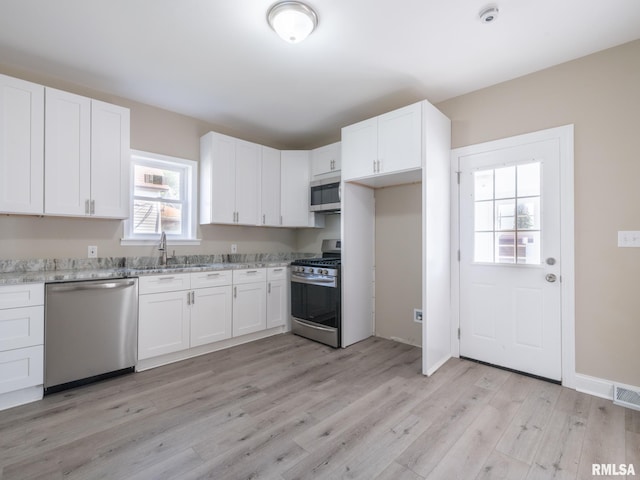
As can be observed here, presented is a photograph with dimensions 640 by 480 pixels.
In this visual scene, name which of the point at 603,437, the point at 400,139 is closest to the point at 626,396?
the point at 603,437

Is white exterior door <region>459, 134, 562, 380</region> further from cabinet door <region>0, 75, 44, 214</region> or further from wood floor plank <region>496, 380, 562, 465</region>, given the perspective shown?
cabinet door <region>0, 75, 44, 214</region>

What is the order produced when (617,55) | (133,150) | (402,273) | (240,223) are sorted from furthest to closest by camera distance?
(240,223)
(402,273)
(133,150)
(617,55)

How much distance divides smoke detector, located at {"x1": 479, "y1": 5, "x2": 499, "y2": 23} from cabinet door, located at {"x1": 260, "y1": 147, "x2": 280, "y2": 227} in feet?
8.83

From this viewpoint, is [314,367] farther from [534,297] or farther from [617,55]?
[617,55]

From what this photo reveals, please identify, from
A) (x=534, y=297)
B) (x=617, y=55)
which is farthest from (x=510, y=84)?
(x=534, y=297)

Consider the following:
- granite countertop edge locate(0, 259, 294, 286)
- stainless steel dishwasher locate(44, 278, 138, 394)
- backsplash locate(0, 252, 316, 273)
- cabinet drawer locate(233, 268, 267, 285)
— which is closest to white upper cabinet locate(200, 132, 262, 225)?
backsplash locate(0, 252, 316, 273)

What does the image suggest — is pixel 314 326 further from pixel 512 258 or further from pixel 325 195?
pixel 512 258

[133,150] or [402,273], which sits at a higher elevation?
[133,150]

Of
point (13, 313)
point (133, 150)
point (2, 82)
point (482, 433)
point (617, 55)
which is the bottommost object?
point (482, 433)

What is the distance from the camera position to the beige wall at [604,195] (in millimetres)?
2225

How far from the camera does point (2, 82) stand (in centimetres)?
230

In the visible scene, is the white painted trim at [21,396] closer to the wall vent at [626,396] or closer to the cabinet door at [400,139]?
the cabinet door at [400,139]

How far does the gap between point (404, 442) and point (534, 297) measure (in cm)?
170

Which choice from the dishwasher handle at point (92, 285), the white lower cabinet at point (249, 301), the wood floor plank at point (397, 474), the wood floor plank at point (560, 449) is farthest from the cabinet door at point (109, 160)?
the wood floor plank at point (560, 449)
